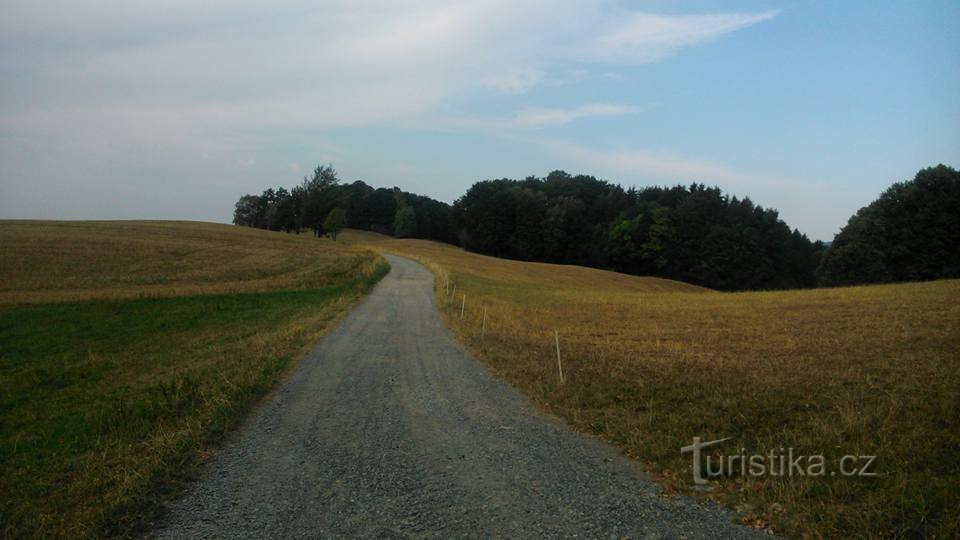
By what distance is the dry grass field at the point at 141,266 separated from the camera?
105 ft

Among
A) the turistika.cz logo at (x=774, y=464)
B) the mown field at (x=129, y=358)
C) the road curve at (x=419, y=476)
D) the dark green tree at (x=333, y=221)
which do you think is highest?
the dark green tree at (x=333, y=221)

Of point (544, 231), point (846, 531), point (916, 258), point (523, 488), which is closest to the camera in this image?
point (846, 531)

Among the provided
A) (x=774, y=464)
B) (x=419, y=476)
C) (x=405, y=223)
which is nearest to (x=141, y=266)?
(x=419, y=476)

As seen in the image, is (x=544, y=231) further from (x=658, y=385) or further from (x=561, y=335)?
(x=658, y=385)

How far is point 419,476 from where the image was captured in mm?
6453

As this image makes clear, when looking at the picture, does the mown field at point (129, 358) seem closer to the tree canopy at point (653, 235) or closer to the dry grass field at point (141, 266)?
the dry grass field at point (141, 266)

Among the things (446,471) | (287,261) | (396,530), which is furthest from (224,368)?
(287,261)

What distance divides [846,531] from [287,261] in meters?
43.9

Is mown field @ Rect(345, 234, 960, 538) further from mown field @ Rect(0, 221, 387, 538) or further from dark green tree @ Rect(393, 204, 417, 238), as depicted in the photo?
dark green tree @ Rect(393, 204, 417, 238)

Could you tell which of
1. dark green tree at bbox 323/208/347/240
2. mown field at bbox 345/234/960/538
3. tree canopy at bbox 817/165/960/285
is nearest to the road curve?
mown field at bbox 345/234/960/538

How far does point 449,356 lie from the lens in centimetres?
1424

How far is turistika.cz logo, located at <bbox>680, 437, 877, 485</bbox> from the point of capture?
607cm

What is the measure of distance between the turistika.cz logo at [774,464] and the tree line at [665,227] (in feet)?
184

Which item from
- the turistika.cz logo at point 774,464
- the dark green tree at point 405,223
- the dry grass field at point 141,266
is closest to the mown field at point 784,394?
the turistika.cz logo at point 774,464
